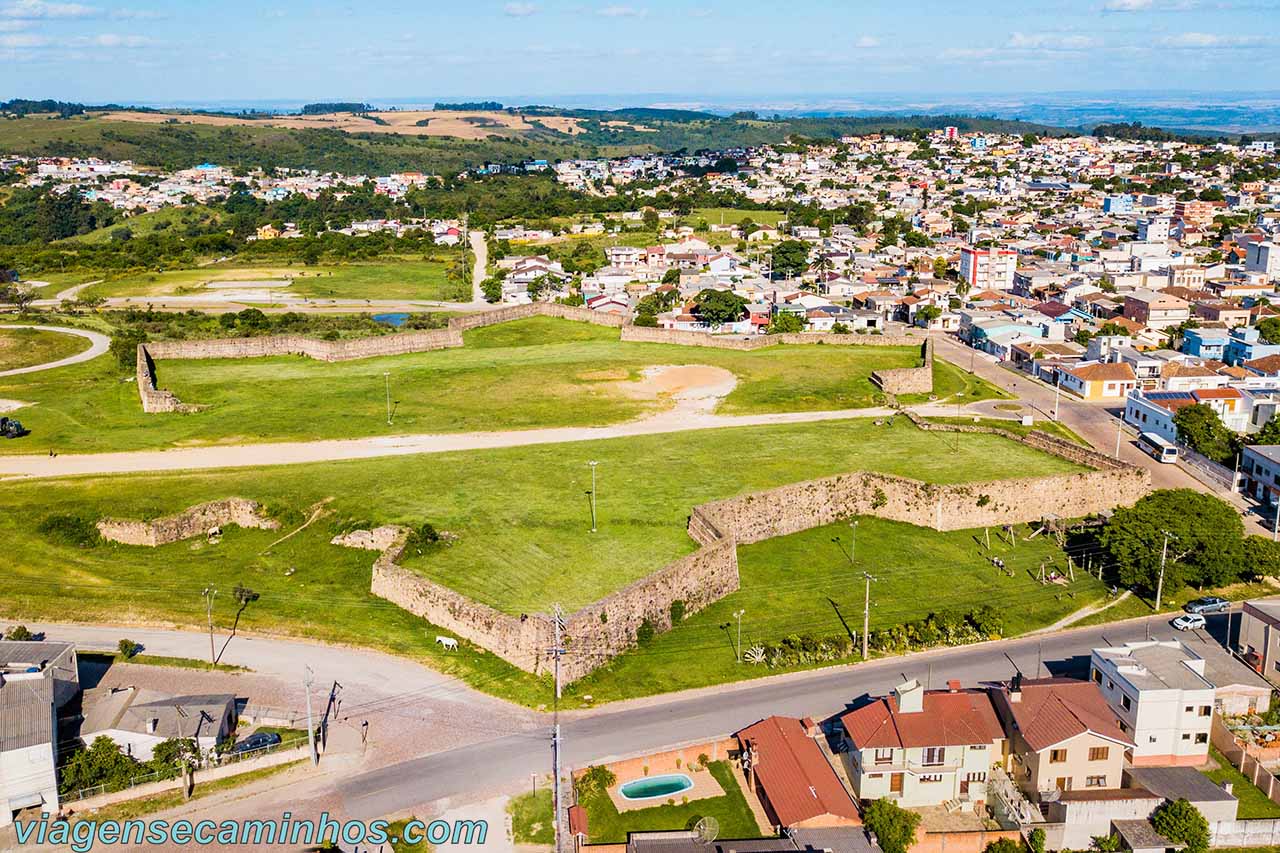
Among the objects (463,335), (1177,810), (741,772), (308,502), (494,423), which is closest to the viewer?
(1177,810)

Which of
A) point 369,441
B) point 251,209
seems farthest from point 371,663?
point 251,209

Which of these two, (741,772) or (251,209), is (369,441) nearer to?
(741,772)

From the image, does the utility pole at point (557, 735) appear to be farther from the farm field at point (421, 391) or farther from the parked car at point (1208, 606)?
the farm field at point (421, 391)

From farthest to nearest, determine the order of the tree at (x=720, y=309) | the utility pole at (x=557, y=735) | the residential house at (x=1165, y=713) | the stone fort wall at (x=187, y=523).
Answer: the tree at (x=720, y=309) < the stone fort wall at (x=187, y=523) < the residential house at (x=1165, y=713) < the utility pole at (x=557, y=735)

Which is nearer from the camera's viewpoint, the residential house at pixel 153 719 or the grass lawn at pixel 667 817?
the grass lawn at pixel 667 817

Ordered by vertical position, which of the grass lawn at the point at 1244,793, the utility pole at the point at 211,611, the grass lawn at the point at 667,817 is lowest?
the grass lawn at the point at 1244,793

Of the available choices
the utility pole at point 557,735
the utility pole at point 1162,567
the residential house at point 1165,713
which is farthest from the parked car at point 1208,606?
the utility pole at point 557,735
